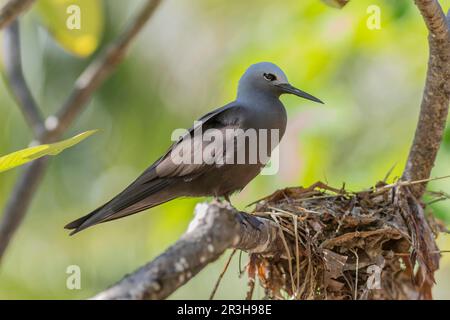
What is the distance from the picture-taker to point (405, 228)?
566 centimetres

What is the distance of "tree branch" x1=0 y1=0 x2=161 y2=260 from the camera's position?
6053 millimetres

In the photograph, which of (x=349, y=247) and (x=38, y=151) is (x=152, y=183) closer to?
(x=349, y=247)

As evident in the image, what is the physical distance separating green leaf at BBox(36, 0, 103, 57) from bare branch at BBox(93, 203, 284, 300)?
122 inches

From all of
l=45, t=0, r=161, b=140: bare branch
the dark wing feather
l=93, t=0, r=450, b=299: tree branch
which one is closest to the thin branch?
l=45, t=0, r=161, b=140: bare branch

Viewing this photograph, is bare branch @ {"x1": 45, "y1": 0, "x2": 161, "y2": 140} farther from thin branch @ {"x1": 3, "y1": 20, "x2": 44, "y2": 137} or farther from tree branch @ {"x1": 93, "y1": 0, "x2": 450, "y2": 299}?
tree branch @ {"x1": 93, "y1": 0, "x2": 450, "y2": 299}

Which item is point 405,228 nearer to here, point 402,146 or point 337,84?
point 402,146

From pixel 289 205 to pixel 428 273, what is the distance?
1117 millimetres

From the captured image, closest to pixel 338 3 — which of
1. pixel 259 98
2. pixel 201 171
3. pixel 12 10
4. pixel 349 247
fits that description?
pixel 259 98

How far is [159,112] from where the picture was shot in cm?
1199

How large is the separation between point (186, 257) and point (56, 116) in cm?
378

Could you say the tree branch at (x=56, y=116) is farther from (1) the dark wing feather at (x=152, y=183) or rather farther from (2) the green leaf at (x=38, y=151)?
(2) the green leaf at (x=38, y=151)

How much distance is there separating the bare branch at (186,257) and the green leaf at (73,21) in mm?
3108

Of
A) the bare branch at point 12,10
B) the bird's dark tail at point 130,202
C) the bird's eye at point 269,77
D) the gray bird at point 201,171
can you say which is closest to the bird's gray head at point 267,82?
the bird's eye at point 269,77

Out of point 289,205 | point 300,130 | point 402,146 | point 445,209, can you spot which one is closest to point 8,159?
point 289,205
